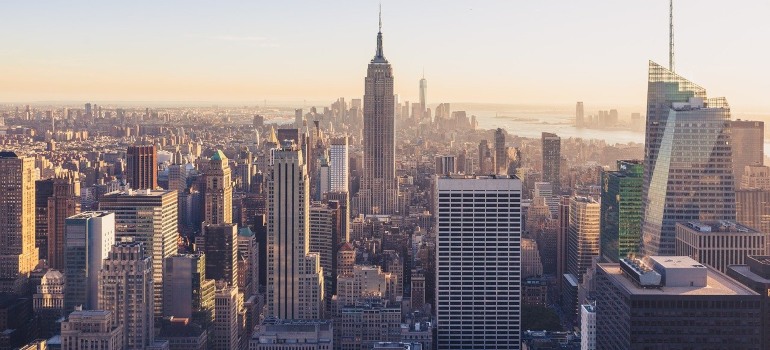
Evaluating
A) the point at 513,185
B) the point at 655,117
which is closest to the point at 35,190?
the point at 513,185

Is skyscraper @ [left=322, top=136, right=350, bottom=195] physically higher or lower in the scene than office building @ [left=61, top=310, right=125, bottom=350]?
higher

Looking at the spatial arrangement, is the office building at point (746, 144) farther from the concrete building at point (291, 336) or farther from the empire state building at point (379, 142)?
the empire state building at point (379, 142)

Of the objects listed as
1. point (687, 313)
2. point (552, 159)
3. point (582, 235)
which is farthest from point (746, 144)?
point (687, 313)

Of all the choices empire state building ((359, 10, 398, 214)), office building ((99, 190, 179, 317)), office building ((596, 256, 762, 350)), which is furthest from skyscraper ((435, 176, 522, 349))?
empire state building ((359, 10, 398, 214))

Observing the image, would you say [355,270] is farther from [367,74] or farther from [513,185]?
[367,74]

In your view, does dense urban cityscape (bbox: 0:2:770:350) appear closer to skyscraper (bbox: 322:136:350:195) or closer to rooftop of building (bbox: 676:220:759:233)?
rooftop of building (bbox: 676:220:759:233)
